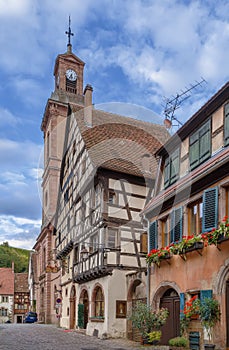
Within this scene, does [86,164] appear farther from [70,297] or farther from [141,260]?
[70,297]

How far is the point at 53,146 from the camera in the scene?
3962cm

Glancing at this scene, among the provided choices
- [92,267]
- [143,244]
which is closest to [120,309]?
[92,267]

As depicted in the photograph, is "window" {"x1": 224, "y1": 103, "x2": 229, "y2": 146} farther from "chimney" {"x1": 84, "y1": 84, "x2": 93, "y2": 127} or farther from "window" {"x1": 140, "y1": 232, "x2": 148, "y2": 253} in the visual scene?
"chimney" {"x1": 84, "y1": 84, "x2": 93, "y2": 127}

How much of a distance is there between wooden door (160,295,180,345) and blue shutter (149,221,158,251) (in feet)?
6.17

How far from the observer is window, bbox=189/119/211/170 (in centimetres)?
1377

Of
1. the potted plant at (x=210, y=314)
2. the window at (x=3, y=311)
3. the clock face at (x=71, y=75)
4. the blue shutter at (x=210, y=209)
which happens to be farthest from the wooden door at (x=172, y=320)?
the window at (x=3, y=311)

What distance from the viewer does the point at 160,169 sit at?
56.0ft

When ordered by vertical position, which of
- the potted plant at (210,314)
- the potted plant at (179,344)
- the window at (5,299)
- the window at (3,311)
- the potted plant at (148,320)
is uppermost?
the potted plant at (210,314)

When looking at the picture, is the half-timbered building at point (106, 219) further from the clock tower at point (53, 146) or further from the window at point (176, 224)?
the clock tower at point (53, 146)

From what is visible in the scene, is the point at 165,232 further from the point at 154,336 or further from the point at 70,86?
the point at 70,86

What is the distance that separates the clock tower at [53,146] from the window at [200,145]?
79.2 feet

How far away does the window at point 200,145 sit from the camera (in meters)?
13.8

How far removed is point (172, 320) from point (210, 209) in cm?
458

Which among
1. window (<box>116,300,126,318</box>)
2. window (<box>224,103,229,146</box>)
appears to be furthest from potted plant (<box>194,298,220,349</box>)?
window (<box>116,300,126,318</box>)
